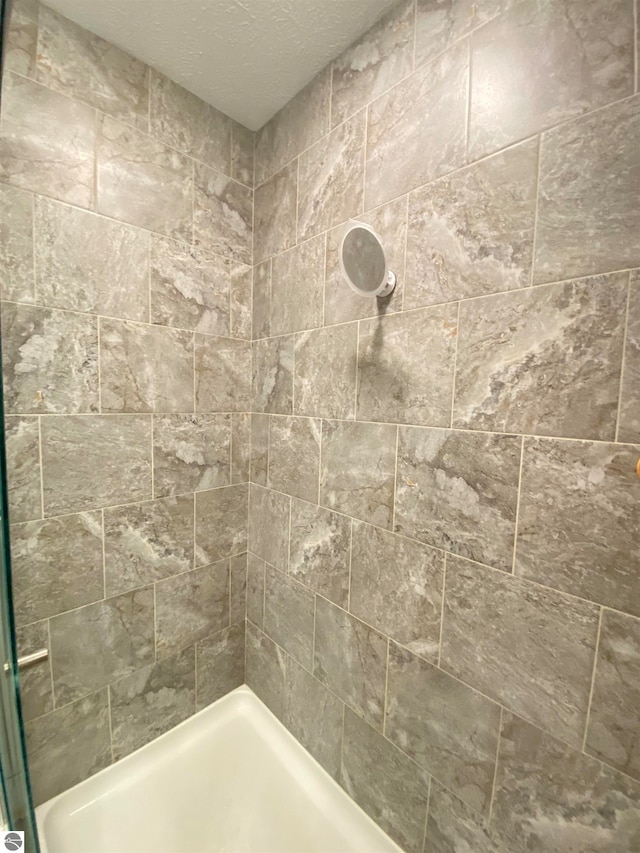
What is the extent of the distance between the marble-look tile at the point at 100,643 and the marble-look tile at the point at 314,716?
0.53 metres

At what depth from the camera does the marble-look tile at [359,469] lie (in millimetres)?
923

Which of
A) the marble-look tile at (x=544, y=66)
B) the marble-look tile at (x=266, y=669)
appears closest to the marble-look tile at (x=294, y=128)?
the marble-look tile at (x=544, y=66)

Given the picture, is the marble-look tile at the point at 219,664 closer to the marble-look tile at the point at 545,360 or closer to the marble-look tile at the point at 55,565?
Answer: the marble-look tile at the point at 55,565

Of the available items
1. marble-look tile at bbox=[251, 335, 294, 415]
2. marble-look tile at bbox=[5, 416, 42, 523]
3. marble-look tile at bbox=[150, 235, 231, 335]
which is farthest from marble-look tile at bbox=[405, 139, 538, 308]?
marble-look tile at bbox=[5, 416, 42, 523]

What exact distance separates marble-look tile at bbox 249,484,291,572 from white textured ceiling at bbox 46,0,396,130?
141 centimetres

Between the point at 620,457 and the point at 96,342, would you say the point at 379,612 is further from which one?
the point at 96,342

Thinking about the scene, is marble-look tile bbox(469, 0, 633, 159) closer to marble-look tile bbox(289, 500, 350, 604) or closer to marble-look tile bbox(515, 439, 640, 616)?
marble-look tile bbox(515, 439, 640, 616)

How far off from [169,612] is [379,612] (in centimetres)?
78

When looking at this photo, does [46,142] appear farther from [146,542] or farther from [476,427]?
[476,427]

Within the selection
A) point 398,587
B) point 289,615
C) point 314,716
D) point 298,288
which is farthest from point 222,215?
point 314,716

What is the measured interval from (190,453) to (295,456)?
1.29ft

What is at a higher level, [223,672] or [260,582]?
[260,582]

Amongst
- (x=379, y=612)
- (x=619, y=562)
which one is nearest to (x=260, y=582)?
(x=379, y=612)

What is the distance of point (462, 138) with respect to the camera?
75 centimetres
